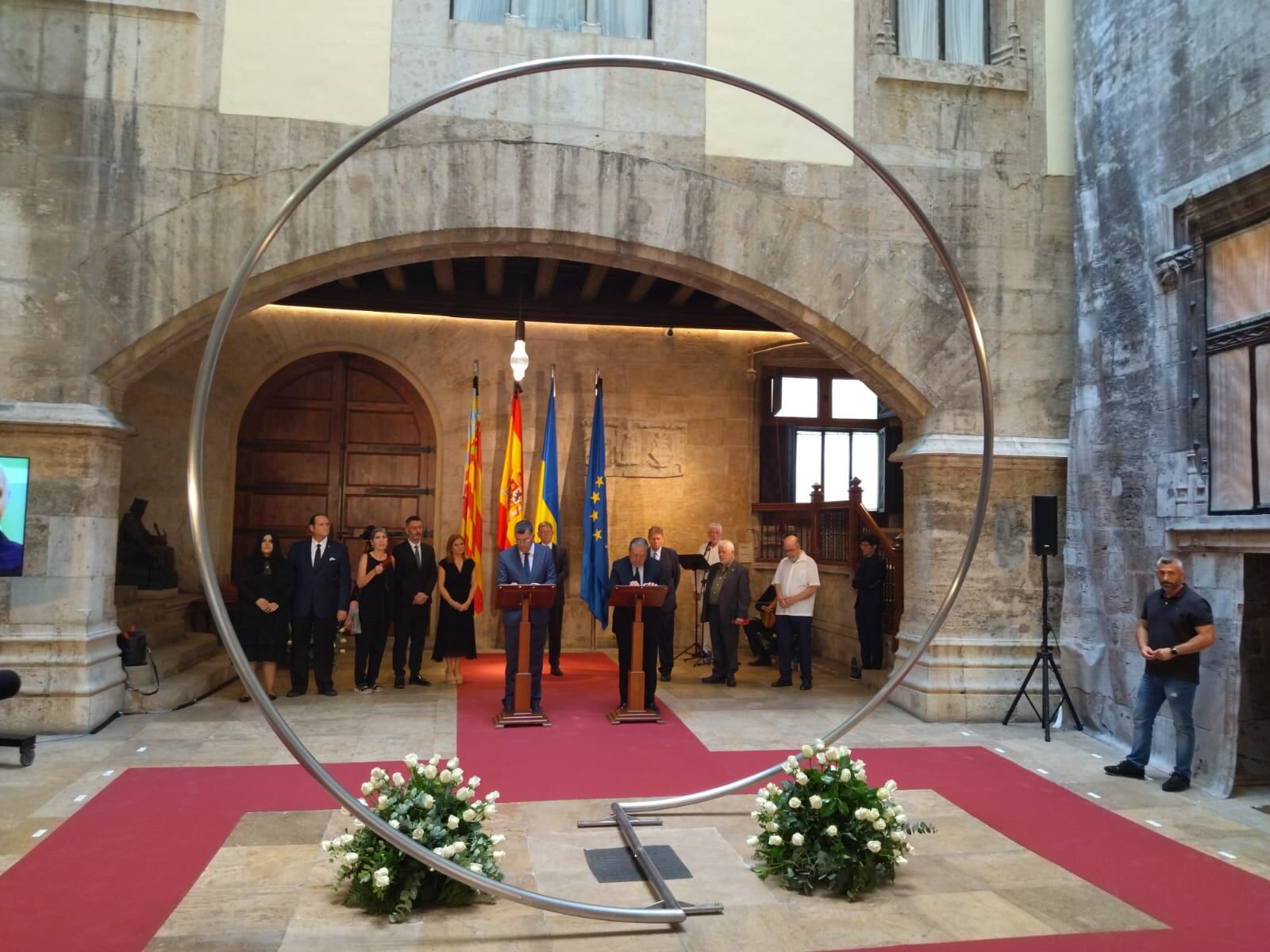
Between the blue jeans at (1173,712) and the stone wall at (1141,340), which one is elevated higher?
the stone wall at (1141,340)

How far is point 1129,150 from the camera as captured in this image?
7328mm

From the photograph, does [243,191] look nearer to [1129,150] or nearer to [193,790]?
[193,790]

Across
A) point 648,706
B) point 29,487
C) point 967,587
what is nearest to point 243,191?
point 29,487

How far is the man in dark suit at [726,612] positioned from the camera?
9391 millimetres

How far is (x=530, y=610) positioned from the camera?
762cm

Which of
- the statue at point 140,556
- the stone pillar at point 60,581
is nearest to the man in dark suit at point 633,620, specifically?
the stone pillar at point 60,581

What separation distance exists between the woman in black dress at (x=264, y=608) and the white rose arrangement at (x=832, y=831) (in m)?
4.83

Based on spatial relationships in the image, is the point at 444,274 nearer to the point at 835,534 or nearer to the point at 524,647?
the point at 524,647

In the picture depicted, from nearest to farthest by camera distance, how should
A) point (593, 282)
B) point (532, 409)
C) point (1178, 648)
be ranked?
point (1178, 648), point (593, 282), point (532, 409)

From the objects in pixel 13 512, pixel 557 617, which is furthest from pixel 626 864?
pixel 557 617

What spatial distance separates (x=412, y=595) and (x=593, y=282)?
3950 millimetres

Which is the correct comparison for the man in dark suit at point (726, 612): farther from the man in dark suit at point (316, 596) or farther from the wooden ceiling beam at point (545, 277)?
the man in dark suit at point (316, 596)

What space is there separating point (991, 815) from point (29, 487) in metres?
6.54

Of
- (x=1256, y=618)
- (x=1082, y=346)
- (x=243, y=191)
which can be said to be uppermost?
(x=243, y=191)
